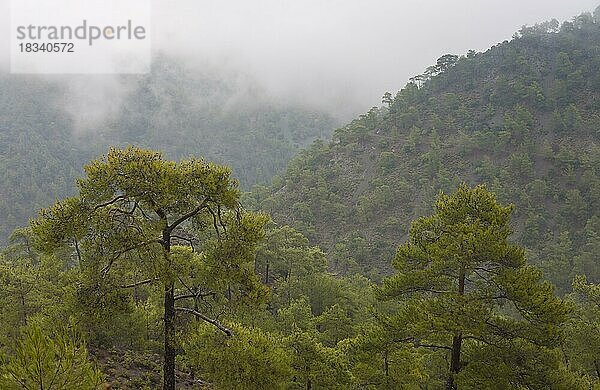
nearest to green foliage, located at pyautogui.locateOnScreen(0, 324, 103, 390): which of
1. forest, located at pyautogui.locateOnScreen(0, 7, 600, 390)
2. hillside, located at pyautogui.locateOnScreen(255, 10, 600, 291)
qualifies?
forest, located at pyautogui.locateOnScreen(0, 7, 600, 390)

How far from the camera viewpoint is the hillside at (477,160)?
54.8 m

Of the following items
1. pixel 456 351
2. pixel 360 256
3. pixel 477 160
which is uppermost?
pixel 477 160

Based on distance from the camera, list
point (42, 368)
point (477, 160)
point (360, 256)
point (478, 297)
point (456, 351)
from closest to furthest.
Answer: point (42, 368) < point (478, 297) < point (456, 351) < point (360, 256) < point (477, 160)

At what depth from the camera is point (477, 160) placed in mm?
67125

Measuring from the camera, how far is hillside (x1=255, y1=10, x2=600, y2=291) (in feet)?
180

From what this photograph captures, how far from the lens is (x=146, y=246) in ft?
29.0

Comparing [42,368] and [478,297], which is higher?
[478,297]

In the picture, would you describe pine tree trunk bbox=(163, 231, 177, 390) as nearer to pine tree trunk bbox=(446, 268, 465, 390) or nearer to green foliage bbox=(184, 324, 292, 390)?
green foliage bbox=(184, 324, 292, 390)

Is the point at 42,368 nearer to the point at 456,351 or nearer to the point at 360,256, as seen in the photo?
the point at 456,351

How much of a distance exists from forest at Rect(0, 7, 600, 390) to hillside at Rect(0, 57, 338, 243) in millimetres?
13993

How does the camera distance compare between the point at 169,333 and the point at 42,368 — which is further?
the point at 169,333

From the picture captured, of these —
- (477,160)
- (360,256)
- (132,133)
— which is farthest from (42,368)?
(132,133)

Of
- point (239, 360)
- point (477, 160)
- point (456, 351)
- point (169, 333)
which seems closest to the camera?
point (239, 360)

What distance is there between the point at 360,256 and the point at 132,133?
138 meters
